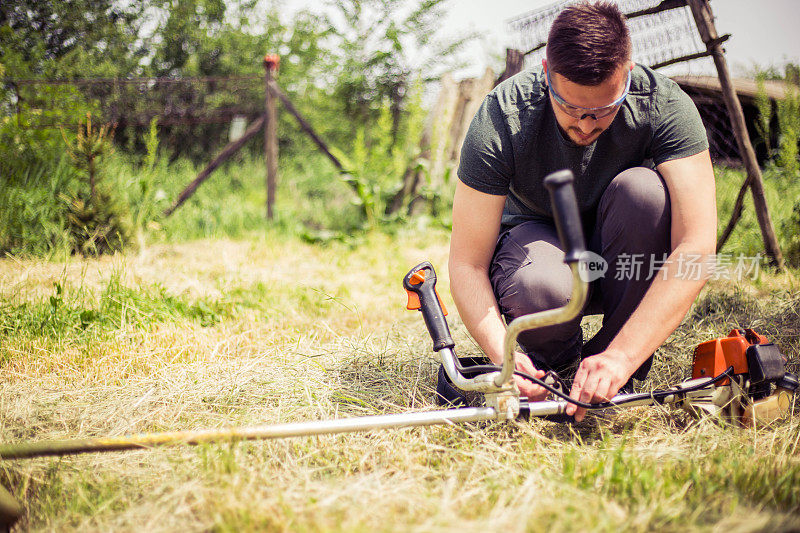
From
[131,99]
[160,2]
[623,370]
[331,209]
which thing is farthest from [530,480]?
[160,2]

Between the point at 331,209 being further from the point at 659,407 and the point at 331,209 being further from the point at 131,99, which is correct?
the point at 659,407

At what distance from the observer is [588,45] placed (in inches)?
56.6

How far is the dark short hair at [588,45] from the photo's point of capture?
1.44 m

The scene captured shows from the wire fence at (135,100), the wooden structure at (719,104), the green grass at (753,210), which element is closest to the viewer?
the wooden structure at (719,104)

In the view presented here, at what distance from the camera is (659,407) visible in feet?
5.44

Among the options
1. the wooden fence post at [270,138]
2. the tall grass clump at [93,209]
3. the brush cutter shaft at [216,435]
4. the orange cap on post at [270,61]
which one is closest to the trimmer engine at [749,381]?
the brush cutter shaft at [216,435]

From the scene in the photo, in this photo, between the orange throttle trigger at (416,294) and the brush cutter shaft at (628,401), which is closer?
the brush cutter shaft at (628,401)

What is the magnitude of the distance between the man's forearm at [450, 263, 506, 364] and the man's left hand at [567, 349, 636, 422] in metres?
0.22

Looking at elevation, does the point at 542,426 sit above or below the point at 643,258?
below

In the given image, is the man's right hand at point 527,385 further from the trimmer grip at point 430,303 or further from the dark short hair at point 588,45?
the dark short hair at point 588,45

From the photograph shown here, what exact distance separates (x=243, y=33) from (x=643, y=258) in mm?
6306

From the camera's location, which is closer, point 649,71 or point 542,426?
point 542,426

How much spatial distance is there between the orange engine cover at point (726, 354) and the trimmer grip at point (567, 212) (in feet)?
2.84

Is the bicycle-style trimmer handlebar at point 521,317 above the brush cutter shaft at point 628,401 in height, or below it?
above
